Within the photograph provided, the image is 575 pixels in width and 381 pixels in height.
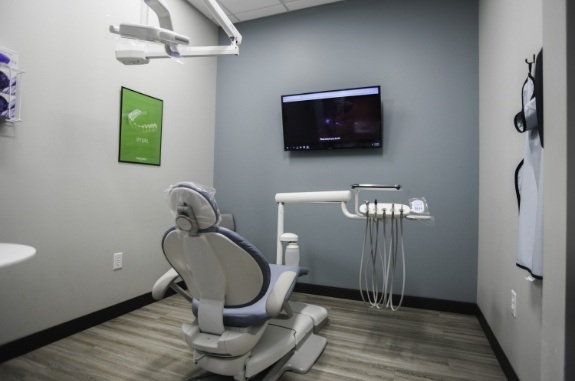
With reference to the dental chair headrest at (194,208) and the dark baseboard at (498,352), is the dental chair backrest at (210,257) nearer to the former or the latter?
the dental chair headrest at (194,208)

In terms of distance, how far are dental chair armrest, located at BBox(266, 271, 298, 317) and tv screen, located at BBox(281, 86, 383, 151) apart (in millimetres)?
1729

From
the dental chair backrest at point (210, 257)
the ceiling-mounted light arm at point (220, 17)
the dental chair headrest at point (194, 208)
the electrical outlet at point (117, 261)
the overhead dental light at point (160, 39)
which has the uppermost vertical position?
the ceiling-mounted light arm at point (220, 17)

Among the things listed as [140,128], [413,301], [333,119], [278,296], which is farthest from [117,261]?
[413,301]

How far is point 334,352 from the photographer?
1835 millimetres

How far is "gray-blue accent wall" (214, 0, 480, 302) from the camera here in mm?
2500

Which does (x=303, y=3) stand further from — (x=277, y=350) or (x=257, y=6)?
(x=277, y=350)

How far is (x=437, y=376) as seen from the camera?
160 cm

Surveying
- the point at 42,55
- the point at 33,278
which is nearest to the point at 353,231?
the point at 33,278

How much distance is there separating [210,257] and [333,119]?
76.9 inches

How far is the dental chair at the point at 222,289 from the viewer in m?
1.21

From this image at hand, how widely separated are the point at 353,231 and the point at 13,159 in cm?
249

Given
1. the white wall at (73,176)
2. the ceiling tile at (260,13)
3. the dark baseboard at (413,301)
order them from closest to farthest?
the white wall at (73,176), the dark baseboard at (413,301), the ceiling tile at (260,13)

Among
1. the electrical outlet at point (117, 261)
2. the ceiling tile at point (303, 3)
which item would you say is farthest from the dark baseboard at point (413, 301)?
the ceiling tile at point (303, 3)

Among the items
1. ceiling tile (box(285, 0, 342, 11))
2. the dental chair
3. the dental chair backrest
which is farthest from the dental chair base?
ceiling tile (box(285, 0, 342, 11))
